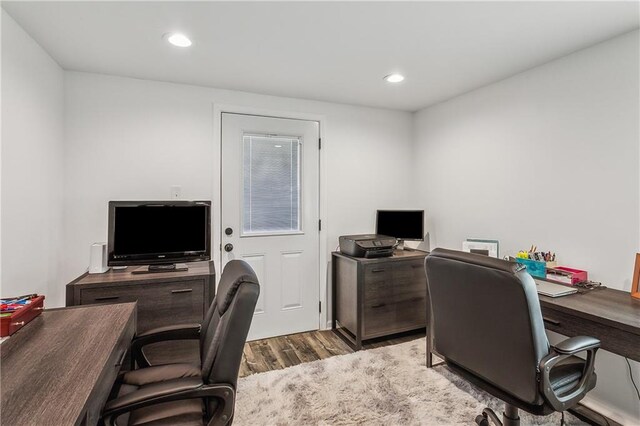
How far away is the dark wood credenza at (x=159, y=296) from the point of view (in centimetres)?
203

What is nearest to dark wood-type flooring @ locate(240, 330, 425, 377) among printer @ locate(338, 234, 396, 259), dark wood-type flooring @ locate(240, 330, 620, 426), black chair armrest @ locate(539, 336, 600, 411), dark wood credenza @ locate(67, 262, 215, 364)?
dark wood-type flooring @ locate(240, 330, 620, 426)

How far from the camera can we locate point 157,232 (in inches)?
93.7

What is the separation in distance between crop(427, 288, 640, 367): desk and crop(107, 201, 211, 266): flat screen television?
2.29 m

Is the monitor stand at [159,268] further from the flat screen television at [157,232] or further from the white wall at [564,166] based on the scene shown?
the white wall at [564,166]

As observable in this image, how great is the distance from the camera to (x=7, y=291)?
1.70 m

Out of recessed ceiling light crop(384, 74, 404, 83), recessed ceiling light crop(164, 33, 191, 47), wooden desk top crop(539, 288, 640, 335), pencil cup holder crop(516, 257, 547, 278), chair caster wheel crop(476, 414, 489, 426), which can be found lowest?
chair caster wheel crop(476, 414, 489, 426)

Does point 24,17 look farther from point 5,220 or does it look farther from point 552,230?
point 552,230

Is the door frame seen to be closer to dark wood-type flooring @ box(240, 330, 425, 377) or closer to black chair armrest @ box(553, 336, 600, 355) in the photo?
dark wood-type flooring @ box(240, 330, 425, 377)

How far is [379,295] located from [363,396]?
94 cm

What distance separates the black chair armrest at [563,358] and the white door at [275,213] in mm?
2176

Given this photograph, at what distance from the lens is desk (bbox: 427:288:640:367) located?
141cm

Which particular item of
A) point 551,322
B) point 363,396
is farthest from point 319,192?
point 551,322

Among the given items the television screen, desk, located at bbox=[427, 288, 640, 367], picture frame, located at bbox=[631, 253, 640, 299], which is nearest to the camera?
desk, located at bbox=[427, 288, 640, 367]

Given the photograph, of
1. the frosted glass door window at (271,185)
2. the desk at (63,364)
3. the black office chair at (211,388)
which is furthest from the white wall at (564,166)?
the desk at (63,364)
